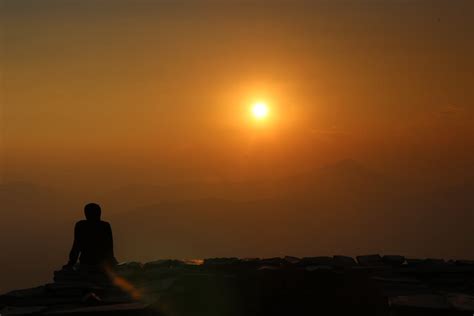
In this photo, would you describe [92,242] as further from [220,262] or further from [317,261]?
[317,261]

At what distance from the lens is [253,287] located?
1116 cm

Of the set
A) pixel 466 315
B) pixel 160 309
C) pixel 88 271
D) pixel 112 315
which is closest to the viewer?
pixel 466 315

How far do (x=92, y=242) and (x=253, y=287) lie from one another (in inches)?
154

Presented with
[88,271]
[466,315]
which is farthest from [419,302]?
[88,271]

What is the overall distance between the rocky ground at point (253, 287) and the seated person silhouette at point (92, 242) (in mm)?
1034

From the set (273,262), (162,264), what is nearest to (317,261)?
(273,262)

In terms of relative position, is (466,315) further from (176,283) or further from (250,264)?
(250,264)

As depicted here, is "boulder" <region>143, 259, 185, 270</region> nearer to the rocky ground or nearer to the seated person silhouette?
the rocky ground

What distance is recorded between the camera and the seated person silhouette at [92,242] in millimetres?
13531

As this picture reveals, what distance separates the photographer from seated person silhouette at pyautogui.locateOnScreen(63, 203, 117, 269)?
1353 cm

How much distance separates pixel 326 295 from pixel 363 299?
752 millimetres

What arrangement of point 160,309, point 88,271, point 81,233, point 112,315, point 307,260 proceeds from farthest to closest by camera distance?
1. point 81,233
2. point 307,260
3. point 88,271
4. point 160,309
5. point 112,315

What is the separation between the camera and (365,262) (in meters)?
12.7

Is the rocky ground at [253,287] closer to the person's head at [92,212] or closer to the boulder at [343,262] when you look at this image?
the boulder at [343,262]
